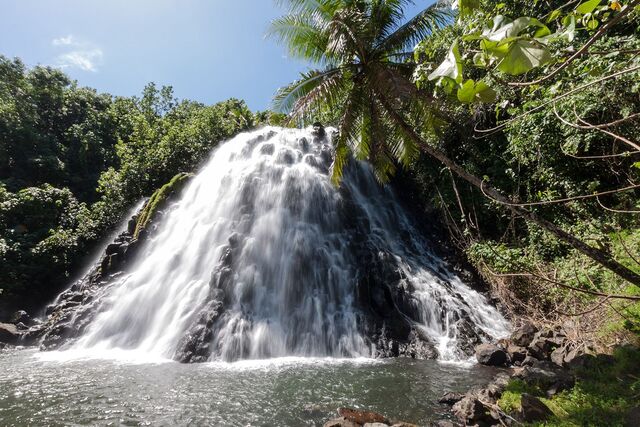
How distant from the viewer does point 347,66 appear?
8.68 metres

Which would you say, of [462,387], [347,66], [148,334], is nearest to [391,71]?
[347,66]

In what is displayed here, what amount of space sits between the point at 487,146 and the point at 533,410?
43.1ft

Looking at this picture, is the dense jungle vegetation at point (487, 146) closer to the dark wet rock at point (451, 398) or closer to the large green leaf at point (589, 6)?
the large green leaf at point (589, 6)

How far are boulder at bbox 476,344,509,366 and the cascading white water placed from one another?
3.21ft

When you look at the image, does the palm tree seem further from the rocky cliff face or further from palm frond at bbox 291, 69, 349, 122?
the rocky cliff face

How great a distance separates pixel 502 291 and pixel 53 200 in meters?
25.0

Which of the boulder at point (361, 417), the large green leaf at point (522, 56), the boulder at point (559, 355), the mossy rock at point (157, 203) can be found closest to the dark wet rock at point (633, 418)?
the boulder at point (559, 355)

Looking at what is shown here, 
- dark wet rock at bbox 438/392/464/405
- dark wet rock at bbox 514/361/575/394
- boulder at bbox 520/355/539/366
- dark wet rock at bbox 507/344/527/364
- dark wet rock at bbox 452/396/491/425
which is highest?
dark wet rock at bbox 507/344/527/364

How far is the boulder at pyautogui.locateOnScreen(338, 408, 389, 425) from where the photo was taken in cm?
541

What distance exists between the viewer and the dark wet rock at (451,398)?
6.45 meters

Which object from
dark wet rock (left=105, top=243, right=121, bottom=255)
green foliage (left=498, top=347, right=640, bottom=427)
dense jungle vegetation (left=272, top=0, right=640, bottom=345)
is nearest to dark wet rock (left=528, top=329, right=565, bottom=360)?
dense jungle vegetation (left=272, top=0, right=640, bottom=345)

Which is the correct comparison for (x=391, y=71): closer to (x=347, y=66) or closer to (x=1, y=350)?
(x=347, y=66)

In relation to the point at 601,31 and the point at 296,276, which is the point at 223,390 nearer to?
the point at 296,276

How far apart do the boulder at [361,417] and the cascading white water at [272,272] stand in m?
4.85
